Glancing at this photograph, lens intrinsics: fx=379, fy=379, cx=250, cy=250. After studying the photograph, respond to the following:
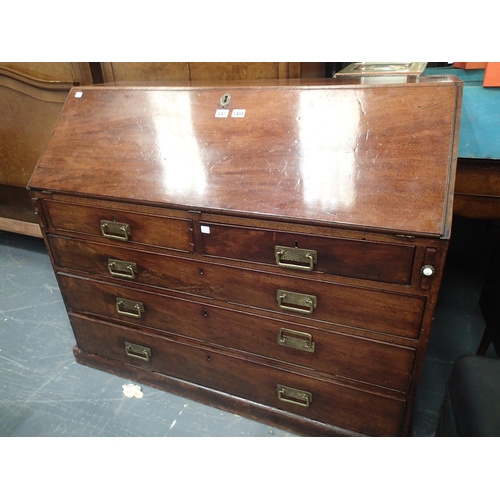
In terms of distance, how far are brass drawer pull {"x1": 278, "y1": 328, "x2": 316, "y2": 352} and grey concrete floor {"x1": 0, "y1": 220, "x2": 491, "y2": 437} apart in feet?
1.46

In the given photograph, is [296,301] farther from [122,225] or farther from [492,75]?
[492,75]

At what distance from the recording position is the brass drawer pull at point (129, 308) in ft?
5.26

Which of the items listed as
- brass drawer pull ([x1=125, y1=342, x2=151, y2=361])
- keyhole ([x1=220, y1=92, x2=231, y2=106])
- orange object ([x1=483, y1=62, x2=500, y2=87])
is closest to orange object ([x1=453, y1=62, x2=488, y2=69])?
orange object ([x1=483, y1=62, x2=500, y2=87])

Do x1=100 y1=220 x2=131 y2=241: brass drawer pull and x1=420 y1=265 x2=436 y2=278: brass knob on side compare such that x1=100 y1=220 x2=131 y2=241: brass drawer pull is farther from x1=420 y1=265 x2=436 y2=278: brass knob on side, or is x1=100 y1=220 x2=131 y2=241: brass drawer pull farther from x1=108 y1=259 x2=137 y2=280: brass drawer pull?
x1=420 y1=265 x2=436 y2=278: brass knob on side

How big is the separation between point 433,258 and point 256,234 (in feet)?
1.68

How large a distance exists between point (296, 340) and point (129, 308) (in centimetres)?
75

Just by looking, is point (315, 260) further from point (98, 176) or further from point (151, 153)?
point (98, 176)

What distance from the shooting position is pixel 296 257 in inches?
46.6

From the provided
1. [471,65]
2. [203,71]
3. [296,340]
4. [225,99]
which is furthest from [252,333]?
[471,65]

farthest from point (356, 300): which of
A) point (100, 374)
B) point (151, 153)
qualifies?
point (100, 374)

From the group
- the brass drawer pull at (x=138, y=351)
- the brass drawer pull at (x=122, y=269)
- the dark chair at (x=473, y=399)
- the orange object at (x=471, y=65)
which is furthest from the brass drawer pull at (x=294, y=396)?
the orange object at (x=471, y=65)

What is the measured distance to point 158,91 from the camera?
1.48 metres

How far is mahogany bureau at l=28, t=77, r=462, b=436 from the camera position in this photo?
Result: 3.60ft

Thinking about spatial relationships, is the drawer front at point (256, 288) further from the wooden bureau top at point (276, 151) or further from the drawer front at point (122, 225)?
the wooden bureau top at point (276, 151)
